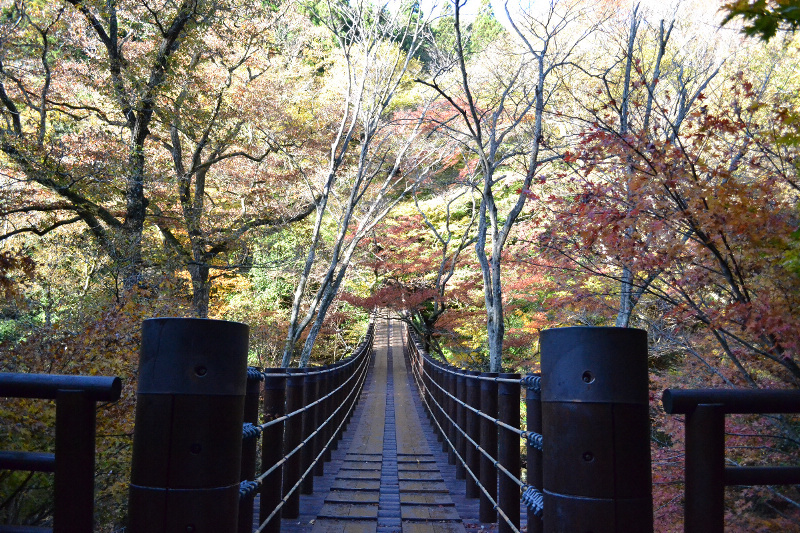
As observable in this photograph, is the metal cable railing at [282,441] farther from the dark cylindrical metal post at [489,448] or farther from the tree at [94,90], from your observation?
the tree at [94,90]

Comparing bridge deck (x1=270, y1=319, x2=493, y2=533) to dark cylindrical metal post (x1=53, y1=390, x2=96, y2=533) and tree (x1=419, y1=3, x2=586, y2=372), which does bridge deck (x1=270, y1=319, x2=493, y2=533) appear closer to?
tree (x1=419, y1=3, x2=586, y2=372)

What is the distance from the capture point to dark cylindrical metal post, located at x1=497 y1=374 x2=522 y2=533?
10.8 feet

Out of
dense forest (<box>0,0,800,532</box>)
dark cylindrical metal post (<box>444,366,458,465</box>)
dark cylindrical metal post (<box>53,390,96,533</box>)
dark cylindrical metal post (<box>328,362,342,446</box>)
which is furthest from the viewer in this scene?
dark cylindrical metal post (<box>328,362,342,446</box>)

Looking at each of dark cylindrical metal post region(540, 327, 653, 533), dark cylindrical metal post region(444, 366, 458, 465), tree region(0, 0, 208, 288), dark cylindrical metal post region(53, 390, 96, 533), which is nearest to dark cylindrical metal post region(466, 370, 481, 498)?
dark cylindrical metal post region(444, 366, 458, 465)

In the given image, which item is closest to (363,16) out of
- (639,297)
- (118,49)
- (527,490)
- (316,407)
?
(118,49)

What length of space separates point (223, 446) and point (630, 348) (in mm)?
1118

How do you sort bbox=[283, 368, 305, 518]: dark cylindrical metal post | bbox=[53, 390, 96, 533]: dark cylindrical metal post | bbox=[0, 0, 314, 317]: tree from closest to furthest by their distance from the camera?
1. bbox=[53, 390, 96, 533]: dark cylindrical metal post
2. bbox=[283, 368, 305, 518]: dark cylindrical metal post
3. bbox=[0, 0, 314, 317]: tree

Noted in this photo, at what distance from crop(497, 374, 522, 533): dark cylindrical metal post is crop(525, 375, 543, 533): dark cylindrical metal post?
590mm

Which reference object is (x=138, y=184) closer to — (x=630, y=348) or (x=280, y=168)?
(x=280, y=168)

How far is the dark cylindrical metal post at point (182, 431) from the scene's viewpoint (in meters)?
1.69

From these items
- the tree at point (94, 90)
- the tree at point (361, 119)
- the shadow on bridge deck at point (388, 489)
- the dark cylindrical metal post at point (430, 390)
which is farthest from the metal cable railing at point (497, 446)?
the tree at point (94, 90)

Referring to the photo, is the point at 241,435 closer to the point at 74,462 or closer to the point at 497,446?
the point at 74,462

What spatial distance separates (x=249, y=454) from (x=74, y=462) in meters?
1.08

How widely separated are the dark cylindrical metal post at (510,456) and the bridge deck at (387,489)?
871 mm
